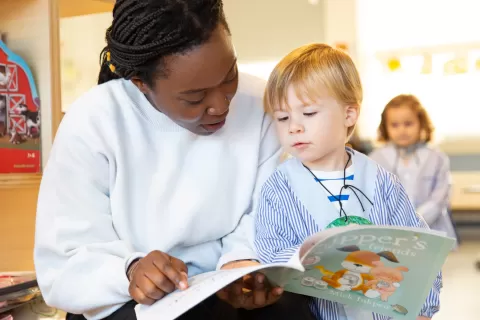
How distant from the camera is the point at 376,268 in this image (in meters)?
0.89

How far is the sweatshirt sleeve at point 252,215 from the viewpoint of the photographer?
1.05m

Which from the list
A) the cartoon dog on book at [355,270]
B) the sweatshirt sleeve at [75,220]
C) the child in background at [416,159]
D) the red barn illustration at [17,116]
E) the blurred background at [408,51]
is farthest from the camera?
the blurred background at [408,51]

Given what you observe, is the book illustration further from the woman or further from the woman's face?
the woman's face

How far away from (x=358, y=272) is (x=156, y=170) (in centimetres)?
39

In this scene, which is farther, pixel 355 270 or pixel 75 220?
pixel 75 220

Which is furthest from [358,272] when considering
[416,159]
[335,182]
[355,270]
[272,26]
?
[272,26]

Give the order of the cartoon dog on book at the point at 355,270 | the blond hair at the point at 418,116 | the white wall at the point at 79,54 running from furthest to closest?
1. the blond hair at the point at 418,116
2. the white wall at the point at 79,54
3. the cartoon dog on book at the point at 355,270

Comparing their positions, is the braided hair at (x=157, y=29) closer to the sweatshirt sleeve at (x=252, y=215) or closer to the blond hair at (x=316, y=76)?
the blond hair at (x=316, y=76)

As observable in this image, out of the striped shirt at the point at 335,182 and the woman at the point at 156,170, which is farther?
the striped shirt at the point at 335,182

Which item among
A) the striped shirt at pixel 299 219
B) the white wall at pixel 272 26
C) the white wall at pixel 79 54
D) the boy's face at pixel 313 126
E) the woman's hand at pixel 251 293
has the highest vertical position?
the white wall at pixel 272 26

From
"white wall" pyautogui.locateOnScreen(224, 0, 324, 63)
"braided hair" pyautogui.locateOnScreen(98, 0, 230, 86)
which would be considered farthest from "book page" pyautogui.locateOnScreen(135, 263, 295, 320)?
"white wall" pyautogui.locateOnScreen(224, 0, 324, 63)

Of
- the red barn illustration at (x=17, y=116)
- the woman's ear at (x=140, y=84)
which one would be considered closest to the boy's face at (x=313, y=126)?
the woman's ear at (x=140, y=84)

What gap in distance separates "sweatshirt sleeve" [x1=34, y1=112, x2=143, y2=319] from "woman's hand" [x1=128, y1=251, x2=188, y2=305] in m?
0.16

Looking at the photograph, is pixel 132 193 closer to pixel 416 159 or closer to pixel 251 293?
pixel 251 293
